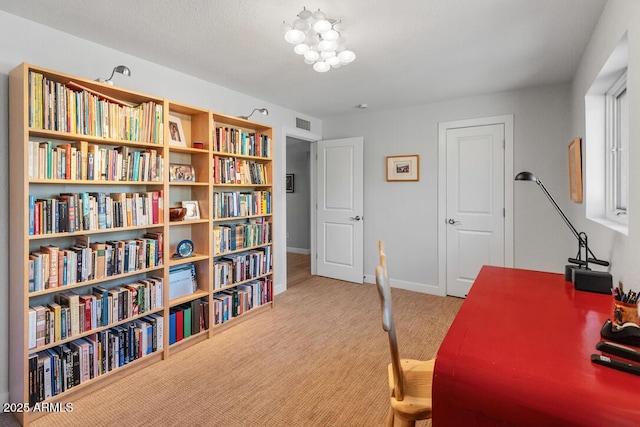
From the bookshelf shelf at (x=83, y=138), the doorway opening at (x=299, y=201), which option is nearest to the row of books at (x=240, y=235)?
the bookshelf shelf at (x=83, y=138)

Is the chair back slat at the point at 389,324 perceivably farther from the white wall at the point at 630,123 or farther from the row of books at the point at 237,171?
the row of books at the point at 237,171

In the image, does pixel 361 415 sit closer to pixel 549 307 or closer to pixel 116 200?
pixel 549 307

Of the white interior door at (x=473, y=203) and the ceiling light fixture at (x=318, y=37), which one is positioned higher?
the ceiling light fixture at (x=318, y=37)

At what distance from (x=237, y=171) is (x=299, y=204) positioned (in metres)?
3.82

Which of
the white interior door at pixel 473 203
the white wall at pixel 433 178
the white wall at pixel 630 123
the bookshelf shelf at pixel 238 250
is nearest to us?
the white wall at pixel 630 123

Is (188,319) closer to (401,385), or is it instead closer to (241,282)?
(241,282)

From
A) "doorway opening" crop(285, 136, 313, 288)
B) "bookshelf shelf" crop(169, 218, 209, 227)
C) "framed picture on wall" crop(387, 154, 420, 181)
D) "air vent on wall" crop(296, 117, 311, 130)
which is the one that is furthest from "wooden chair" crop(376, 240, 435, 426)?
"doorway opening" crop(285, 136, 313, 288)

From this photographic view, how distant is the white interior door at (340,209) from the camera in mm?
4445

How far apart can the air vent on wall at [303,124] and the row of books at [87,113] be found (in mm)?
2180

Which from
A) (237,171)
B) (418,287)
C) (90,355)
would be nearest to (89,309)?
(90,355)

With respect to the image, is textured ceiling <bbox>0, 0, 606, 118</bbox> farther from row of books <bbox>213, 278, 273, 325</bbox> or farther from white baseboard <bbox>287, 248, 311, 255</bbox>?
white baseboard <bbox>287, 248, 311, 255</bbox>

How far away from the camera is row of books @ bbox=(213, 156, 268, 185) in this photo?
2936mm

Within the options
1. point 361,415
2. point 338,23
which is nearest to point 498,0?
point 338,23

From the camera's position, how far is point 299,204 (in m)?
6.96
